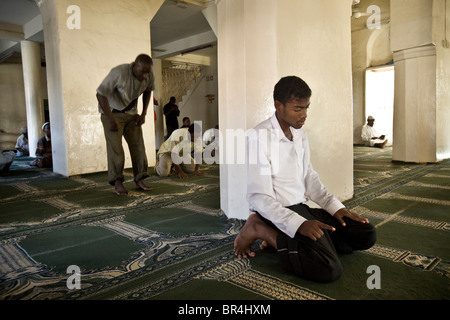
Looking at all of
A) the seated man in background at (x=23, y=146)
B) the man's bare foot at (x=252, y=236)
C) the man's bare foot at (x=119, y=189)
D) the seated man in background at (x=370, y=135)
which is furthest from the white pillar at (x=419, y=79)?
the seated man in background at (x=23, y=146)

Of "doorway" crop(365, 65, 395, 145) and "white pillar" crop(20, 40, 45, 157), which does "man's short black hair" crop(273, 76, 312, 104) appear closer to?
"white pillar" crop(20, 40, 45, 157)

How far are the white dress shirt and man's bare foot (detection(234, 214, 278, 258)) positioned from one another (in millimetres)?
107

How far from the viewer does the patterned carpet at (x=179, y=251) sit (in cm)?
173

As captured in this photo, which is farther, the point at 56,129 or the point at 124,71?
the point at 56,129

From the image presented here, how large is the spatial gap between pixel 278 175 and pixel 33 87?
9.89m

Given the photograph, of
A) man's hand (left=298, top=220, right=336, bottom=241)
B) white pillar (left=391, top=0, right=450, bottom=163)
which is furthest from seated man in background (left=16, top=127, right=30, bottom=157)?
man's hand (left=298, top=220, right=336, bottom=241)

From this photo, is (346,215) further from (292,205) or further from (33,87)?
(33,87)

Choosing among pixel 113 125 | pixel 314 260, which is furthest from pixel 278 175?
pixel 113 125

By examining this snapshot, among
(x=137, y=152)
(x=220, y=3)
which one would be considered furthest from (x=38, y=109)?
(x=220, y=3)

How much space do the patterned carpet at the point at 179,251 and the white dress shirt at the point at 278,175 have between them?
355mm

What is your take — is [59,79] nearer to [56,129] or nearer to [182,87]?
[56,129]

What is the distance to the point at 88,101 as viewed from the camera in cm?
642

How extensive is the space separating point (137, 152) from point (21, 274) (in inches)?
104

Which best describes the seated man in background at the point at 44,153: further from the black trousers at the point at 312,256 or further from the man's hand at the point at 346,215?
the man's hand at the point at 346,215
